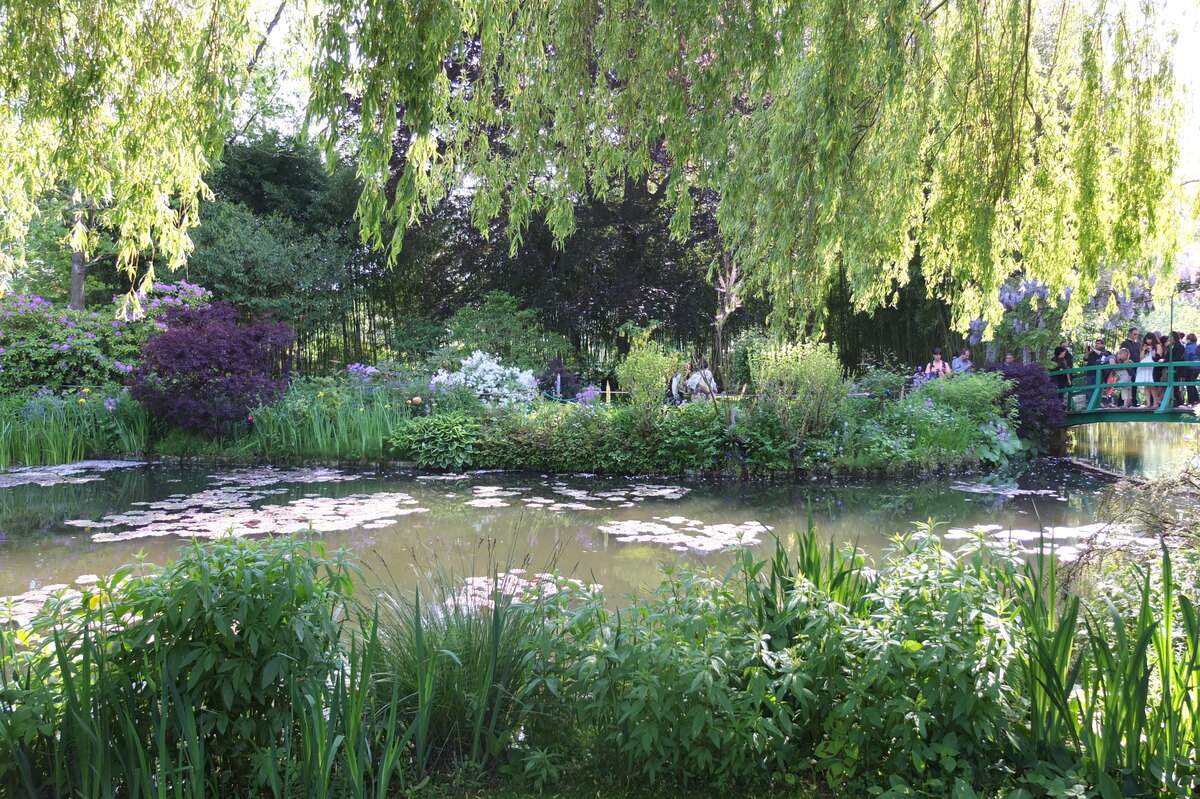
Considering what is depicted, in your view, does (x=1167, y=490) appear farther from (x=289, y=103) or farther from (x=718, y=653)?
(x=289, y=103)

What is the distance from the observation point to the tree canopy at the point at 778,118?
11.4 feet

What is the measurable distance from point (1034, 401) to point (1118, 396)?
2139mm

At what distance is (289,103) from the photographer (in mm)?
18031

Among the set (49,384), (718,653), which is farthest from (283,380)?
(718,653)

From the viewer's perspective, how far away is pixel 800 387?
1002 centimetres

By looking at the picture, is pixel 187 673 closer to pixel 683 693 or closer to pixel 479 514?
pixel 683 693

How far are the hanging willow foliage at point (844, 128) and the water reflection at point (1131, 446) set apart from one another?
6657 millimetres

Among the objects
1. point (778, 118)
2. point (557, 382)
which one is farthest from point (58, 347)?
point (778, 118)

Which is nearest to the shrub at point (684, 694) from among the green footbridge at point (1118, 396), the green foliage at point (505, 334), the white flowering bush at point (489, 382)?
the white flowering bush at point (489, 382)

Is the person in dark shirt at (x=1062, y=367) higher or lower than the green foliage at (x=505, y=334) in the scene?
lower

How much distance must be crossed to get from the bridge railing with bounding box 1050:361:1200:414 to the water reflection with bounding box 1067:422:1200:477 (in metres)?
0.60

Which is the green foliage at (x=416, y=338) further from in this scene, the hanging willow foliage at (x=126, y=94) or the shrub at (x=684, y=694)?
the shrub at (x=684, y=694)

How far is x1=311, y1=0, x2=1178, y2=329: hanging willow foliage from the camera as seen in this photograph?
3420mm

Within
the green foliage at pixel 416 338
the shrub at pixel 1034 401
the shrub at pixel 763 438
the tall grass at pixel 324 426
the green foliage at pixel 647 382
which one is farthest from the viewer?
the green foliage at pixel 416 338
